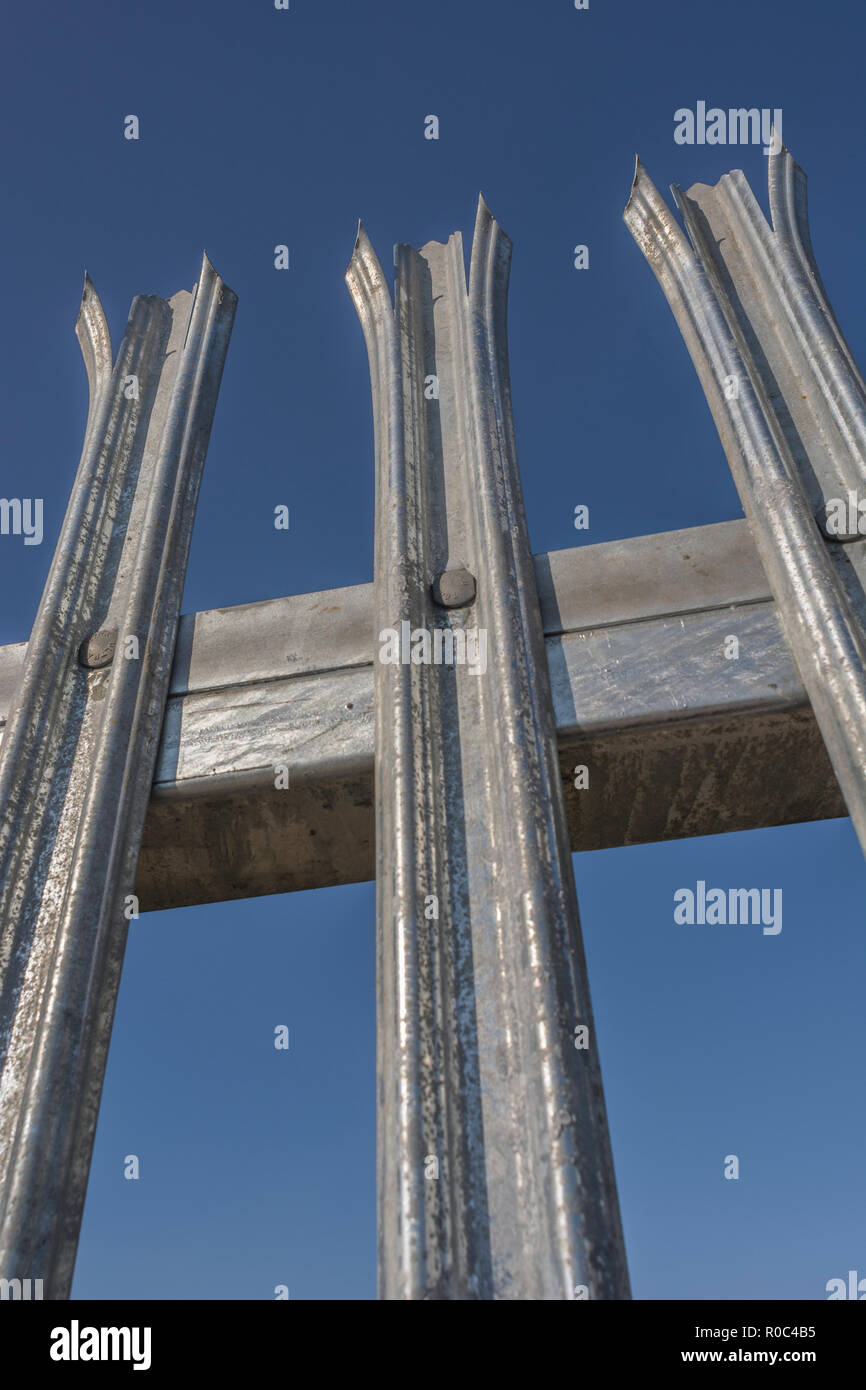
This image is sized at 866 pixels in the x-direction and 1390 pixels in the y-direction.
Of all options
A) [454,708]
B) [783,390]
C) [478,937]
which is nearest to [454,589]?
[454,708]

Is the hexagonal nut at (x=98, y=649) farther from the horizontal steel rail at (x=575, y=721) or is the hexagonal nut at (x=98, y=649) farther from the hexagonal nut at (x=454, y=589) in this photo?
the hexagonal nut at (x=454, y=589)

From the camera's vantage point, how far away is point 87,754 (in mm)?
4371

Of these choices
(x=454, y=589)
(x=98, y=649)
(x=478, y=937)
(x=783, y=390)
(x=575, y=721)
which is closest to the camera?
(x=478, y=937)

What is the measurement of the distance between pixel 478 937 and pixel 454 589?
5.81 ft

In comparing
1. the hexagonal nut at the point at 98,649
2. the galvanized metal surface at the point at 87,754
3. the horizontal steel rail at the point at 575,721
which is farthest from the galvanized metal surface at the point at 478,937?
the hexagonal nut at the point at 98,649

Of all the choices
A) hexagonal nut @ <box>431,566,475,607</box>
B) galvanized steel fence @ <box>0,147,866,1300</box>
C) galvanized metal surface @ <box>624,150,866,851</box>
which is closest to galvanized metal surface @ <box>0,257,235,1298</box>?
galvanized steel fence @ <box>0,147,866,1300</box>

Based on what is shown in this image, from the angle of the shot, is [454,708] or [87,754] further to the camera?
[87,754]

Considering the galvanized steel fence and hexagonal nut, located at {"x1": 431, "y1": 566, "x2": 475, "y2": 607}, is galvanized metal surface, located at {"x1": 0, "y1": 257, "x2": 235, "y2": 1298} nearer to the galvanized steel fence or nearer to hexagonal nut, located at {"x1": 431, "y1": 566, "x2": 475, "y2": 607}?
the galvanized steel fence

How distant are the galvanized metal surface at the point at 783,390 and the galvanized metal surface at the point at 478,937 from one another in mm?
1083

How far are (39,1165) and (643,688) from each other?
113 inches

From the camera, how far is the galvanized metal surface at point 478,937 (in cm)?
279

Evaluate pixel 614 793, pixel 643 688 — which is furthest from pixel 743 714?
pixel 614 793

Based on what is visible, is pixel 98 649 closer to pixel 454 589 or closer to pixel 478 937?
pixel 454 589
